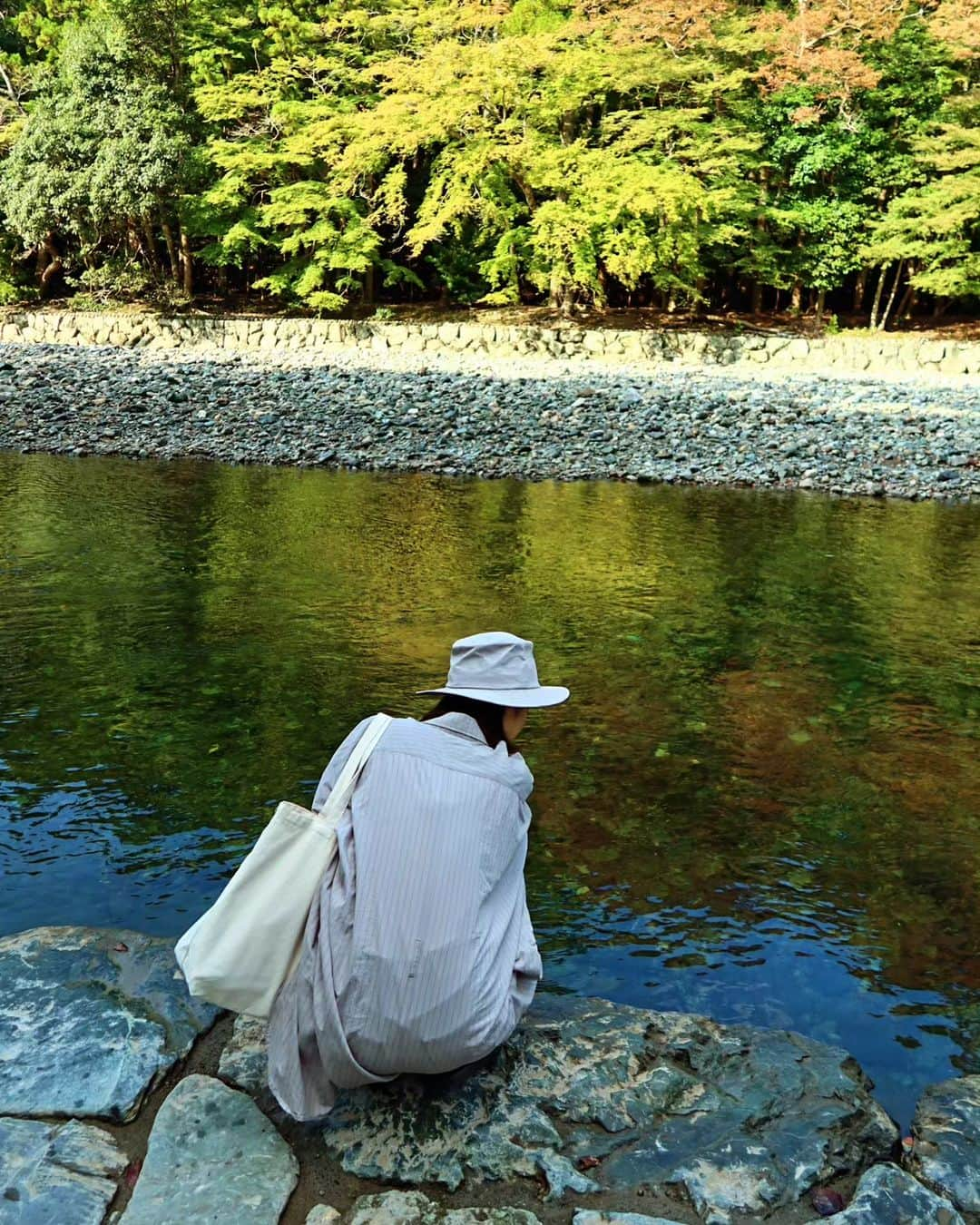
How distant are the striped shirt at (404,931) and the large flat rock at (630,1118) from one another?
147 millimetres

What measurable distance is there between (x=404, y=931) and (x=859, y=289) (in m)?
26.8

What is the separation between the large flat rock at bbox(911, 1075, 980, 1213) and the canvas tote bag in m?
1.44

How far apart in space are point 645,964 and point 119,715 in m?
3.13

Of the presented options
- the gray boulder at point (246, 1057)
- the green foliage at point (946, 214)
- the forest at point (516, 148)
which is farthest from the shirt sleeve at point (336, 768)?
the green foliage at point (946, 214)

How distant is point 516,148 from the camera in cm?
2212

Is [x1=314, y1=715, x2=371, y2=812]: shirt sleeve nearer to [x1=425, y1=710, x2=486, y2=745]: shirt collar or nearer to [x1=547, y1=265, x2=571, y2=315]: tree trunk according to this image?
[x1=425, y1=710, x2=486, y2=745]: shirt collar

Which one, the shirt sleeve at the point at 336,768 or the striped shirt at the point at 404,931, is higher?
the shirt sleeve at the point at 336,768

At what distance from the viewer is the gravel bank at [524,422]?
533 inches

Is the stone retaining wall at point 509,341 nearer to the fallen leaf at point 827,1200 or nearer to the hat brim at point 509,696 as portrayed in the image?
the hat brim at point 509,696

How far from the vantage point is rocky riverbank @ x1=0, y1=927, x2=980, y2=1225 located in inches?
87.8

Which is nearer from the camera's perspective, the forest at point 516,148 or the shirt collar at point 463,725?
the shirt collar at point 463,725

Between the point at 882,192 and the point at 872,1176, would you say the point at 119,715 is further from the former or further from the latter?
the point at 882,192

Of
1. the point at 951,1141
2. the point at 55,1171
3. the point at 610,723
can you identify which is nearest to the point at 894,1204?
the point at 951,1141

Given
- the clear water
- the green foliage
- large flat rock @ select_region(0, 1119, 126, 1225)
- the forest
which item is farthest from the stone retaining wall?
large flat rock @ select_region(0, 1119, 126, 1225)
